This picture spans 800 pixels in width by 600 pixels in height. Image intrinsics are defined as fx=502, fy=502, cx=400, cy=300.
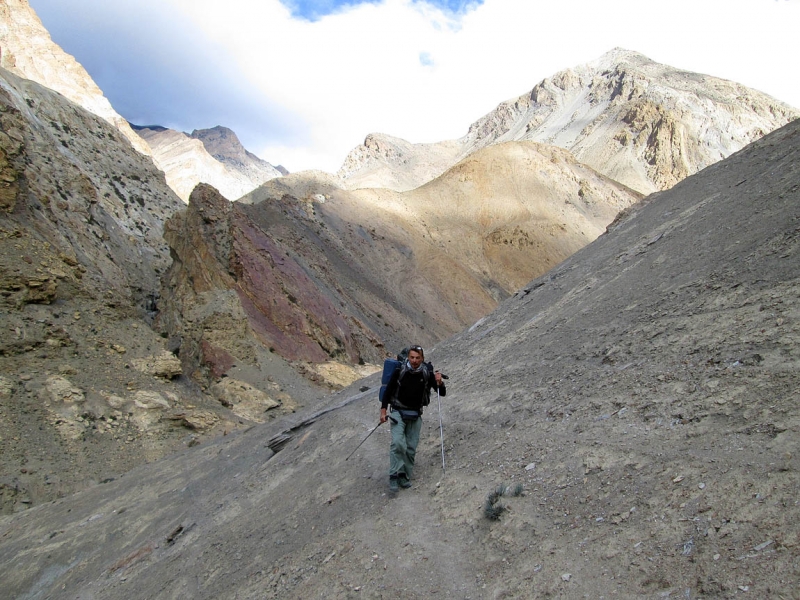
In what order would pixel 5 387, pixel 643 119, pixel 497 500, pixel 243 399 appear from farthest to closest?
pixel 643 119 → pixel 243 399 → pixel 5 387 → pixel 497 500

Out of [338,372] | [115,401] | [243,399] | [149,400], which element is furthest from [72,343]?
[338,372]

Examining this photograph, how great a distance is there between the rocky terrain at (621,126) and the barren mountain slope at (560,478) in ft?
258

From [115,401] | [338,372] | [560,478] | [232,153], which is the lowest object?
[560,478]

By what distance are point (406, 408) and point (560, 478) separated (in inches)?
71.7

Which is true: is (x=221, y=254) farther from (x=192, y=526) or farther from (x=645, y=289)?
(x=645, y=289)

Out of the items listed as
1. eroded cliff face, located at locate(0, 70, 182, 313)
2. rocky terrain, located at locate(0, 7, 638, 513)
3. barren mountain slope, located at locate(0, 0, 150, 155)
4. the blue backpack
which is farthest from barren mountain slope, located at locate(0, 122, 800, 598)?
barren mountain slope, located at locate(0, 0, 150, 155)

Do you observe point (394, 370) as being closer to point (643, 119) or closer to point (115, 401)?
point (115, 401)

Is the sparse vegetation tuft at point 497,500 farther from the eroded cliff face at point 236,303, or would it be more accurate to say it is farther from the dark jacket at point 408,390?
the eroded cliff face at point 236,303

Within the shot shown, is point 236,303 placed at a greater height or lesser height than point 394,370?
greater

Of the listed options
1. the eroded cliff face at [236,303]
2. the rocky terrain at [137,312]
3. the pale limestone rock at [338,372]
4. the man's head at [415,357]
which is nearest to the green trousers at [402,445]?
the man's head at [415,357]

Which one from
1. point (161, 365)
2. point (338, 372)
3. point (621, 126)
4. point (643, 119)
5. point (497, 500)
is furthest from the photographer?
point (621, 126)

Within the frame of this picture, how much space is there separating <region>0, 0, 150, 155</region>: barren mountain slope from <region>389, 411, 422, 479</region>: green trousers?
59.1 metres

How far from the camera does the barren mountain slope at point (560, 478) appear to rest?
332 centimetres

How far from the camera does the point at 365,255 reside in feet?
132
